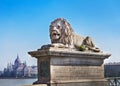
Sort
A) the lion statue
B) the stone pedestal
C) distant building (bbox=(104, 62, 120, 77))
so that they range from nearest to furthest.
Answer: the stone pedestal < the lion statue < distant building (bbox=(104, 62, 120, 77))

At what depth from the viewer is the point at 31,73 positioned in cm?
16512

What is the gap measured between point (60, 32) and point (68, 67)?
1.59 metres

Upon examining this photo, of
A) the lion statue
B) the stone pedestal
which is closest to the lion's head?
the lion statue

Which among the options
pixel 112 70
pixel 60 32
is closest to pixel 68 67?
pixel 60 32

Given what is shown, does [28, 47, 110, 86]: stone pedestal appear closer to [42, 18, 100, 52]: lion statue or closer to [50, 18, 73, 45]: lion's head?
[42, 18, 100, 52]: lion statue

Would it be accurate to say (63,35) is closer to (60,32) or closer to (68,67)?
(60,32)

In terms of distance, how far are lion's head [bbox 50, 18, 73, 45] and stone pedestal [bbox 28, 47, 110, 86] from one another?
61cm

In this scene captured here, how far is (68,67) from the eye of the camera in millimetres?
13594

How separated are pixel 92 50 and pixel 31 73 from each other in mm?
151730

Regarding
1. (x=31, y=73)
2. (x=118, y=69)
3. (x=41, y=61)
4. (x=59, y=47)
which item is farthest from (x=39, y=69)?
(x=31, y=73)

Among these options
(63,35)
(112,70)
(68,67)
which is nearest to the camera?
(68,67)

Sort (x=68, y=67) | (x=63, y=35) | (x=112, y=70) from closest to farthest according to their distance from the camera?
(x=68, y=67)
(x=63, y=35)
(x=112, y=70)

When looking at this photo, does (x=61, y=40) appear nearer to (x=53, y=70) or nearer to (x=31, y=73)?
(x=53, y=70)

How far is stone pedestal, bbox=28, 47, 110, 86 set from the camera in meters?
12.9
